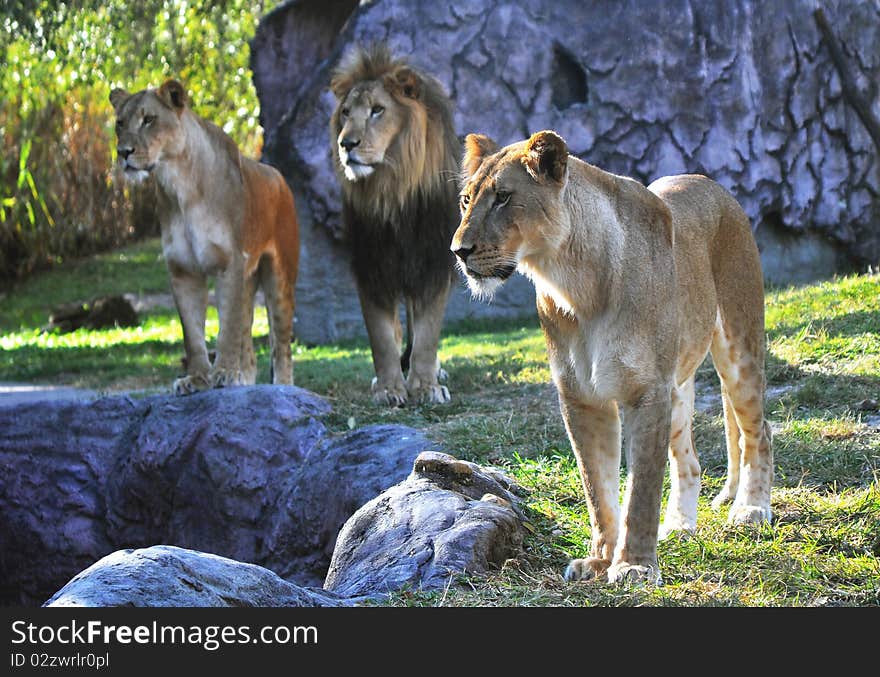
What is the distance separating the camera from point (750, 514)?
4156 millimetres

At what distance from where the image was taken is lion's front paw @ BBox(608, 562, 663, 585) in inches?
136

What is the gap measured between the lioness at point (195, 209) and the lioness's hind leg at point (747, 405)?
3.06 m

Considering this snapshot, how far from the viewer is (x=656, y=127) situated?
9.97 metres

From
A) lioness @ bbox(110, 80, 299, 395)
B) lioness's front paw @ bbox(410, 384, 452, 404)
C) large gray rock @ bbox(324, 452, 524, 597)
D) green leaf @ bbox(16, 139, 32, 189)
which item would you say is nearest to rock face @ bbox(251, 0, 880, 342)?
lioness @ bbox(110, 80, 299, 395)

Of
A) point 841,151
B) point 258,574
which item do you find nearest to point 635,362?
point 258,574

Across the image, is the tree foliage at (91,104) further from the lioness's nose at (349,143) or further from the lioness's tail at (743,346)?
the lioness's tail at (743,346)

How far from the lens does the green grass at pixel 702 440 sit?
3.55m

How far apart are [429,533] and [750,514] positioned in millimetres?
1102

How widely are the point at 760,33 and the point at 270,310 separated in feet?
16.1

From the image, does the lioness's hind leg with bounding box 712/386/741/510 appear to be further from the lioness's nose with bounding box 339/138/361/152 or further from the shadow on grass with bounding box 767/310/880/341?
the lioness's nose with bounding box 339/138/361/152

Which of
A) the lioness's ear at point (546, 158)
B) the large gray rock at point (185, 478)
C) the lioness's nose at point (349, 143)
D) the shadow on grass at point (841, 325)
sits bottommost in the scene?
the large gray rock at point (185, 478)

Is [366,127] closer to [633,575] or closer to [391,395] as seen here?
[391,395]

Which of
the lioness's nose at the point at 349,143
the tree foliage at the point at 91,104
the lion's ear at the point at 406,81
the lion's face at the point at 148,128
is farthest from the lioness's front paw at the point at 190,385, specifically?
the tree foliage at the point at 91,104
